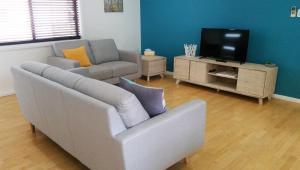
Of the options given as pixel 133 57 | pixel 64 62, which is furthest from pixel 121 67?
pixel 64 62

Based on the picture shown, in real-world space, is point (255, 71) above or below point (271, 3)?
below

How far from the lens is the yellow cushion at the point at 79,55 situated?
432cm

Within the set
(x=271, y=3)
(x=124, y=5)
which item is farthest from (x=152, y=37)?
(x=271, y=3)

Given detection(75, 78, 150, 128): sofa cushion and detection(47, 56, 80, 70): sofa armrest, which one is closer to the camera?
detection(75, 78, 150, 128): sofa cushion

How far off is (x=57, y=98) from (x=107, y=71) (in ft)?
7.32

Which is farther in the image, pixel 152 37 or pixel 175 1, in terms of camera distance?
pixel 152 37

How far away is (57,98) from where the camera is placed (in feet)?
6.88

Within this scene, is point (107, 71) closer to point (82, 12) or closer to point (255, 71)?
point (82, 12)

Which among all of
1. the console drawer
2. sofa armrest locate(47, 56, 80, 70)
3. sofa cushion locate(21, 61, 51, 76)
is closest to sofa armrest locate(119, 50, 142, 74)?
sofa armrest locate(47, 56, 80, 70)

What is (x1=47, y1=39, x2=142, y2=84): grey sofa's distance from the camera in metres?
4.25

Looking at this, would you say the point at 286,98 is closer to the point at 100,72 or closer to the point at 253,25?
the point at 253,25

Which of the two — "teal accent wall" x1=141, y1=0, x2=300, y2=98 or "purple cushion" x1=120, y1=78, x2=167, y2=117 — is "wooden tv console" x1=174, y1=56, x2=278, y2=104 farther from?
"purple cushion" x1=120, y1=78, x2=167, y2=117

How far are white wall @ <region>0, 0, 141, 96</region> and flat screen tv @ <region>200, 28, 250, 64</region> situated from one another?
1.94m

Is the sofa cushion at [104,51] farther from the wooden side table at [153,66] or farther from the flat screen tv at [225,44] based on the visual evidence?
the flat screen tv at [225,44]
